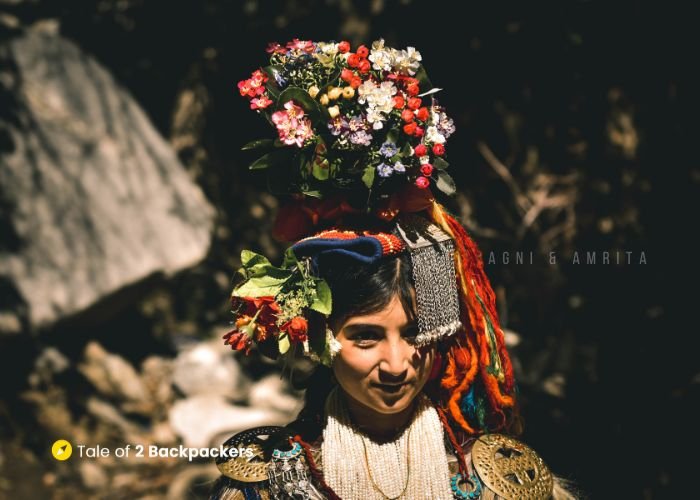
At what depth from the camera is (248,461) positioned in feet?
6.72

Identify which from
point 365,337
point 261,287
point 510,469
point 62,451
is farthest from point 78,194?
point 510,469

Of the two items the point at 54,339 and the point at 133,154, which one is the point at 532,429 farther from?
the point at 133,154

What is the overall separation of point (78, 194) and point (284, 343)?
11.4 ft

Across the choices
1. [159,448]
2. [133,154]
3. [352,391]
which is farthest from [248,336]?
[133,154]

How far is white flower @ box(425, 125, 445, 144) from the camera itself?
1905mm

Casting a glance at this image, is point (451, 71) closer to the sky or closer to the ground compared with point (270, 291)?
closer to the sky

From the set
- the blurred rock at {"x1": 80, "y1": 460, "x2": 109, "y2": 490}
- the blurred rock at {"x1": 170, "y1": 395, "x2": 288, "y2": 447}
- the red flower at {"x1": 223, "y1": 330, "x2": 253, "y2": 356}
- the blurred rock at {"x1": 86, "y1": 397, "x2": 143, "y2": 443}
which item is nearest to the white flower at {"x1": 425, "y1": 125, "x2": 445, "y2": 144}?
the red flower at {"x1": 223, "y1": 330, "x2": 253, "y2": 356}

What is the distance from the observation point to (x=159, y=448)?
4367mm

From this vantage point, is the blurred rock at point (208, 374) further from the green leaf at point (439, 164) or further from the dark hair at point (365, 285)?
the green leaf at point (439, 164)

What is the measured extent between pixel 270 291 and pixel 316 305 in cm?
13

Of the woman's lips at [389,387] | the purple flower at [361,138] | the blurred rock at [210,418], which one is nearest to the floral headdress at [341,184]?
the purple flower at [361,138]

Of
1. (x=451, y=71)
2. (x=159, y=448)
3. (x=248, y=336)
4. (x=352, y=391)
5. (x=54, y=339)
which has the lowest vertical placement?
(x=159, y=448)

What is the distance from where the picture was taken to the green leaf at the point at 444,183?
1971mm

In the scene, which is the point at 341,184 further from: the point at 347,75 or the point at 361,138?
the point at 347,75
